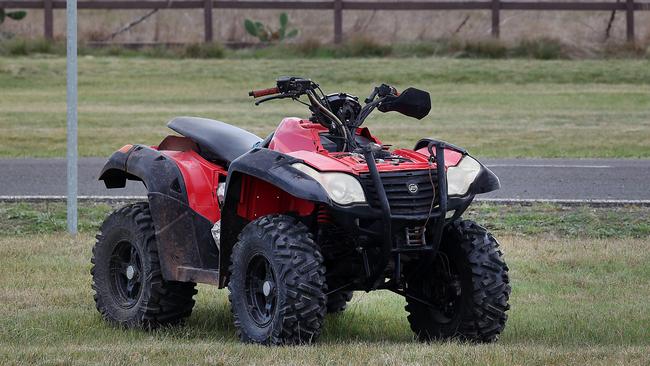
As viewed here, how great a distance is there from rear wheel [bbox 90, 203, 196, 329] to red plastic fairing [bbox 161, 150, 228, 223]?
0.34 metres

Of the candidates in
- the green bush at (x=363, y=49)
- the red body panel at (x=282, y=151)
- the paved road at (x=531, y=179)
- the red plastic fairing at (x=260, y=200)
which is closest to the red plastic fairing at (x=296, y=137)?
the red body panel at (x=282, y=151)

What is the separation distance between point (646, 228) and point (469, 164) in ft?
14.9

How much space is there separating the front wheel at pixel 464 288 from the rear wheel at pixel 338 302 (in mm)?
694

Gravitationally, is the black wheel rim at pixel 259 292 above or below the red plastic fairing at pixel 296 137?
below

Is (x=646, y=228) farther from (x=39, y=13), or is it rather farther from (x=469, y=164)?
(x=39, y=13)

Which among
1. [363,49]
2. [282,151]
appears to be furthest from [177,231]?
[363,49]

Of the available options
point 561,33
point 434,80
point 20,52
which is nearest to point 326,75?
point 434,80

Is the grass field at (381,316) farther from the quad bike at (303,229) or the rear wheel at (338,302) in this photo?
the quad bike at (303,229)

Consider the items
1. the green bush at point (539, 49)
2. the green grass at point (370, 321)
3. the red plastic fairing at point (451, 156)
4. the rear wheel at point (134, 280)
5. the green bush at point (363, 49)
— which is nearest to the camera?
the green grass at point (370, 321)

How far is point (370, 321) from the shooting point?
279 inches

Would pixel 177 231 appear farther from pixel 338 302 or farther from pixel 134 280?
pixel 338 302

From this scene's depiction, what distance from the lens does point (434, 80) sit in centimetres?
2505

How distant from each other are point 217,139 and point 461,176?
1.36 meters

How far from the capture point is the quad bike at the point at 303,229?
18.9ft
